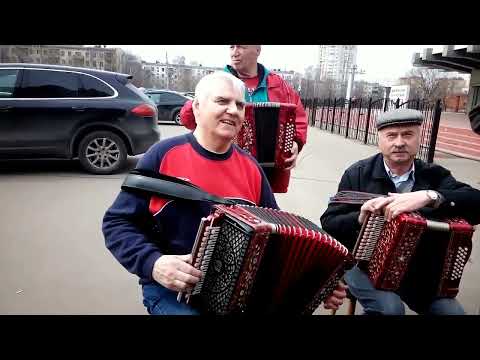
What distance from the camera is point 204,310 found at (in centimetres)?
120

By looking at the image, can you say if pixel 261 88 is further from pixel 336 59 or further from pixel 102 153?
pixel 102 153

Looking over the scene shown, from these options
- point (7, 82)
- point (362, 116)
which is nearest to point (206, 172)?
point (7, 82)

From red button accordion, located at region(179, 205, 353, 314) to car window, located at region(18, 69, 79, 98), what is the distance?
54.4 inches

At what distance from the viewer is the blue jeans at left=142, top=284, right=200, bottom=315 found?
126 cm

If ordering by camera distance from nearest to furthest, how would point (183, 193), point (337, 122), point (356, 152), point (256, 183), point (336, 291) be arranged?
point (183, 193) → point (336, 291) → point (256, 183) → point (356, 152) → point (337, 122)

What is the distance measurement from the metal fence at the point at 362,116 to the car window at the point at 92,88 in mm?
1361

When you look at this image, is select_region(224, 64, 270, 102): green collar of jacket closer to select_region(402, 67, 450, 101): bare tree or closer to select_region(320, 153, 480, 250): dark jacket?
select_region(320, 153, 480, 250): dark jacket

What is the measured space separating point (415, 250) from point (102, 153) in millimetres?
2203

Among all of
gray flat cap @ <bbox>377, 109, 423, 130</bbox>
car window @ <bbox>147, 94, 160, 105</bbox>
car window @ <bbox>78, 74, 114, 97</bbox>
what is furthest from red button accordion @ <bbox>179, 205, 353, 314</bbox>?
car window @ <bbox>147, 94, 160, 105</bbox>

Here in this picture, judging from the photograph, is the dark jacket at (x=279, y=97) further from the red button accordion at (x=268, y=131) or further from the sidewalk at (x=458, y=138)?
the sidewalk at (x=458, y=138)

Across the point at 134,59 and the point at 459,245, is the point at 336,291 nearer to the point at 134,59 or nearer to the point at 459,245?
the point at 459,245

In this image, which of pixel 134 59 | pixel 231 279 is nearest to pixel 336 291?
pixel 231 279

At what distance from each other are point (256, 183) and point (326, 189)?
1.80 meters

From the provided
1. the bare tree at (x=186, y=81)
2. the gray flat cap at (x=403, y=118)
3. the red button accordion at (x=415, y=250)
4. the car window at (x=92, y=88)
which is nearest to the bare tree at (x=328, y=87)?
the gray flat cap at (x=403, y=118)
